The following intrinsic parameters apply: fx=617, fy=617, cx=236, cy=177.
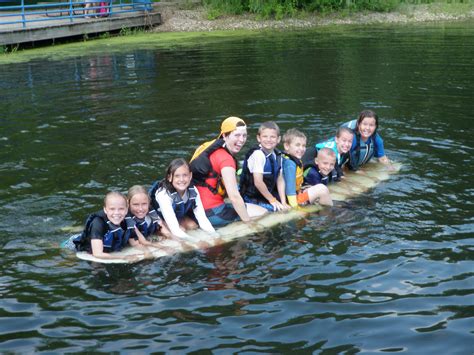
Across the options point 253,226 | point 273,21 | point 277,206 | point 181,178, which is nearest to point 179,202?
point 181,178

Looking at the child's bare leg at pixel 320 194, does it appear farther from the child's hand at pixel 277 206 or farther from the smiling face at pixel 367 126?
the smiling face at pixel 367 126

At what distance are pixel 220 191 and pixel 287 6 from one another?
25869 millimetres

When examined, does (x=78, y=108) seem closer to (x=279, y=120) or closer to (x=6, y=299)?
(x=279, y=120)

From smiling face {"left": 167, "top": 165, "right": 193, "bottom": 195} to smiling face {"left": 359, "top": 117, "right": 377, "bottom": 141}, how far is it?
369 centimetres

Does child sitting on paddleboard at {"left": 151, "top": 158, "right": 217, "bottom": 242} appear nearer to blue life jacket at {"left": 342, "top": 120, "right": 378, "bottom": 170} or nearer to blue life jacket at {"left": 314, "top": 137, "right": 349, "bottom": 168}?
blue life jacket at {"left": 314, "top": 137, "right": 349, "bottom": 168}

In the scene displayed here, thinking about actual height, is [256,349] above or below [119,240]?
below

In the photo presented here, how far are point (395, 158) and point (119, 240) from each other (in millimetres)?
5897

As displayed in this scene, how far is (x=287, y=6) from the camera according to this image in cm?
3284

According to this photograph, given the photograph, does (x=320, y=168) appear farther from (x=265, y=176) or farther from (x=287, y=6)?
(x=287, y=6)

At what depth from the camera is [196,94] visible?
55.3ft

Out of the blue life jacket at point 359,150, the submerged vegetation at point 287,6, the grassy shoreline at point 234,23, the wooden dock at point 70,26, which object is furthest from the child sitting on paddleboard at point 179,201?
the submerged vegetation at point 287,6

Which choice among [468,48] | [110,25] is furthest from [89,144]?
[110,25]

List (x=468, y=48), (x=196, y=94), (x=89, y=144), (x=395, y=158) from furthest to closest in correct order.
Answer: (x=468, y=48) < (x=196, y=94) < (x=89, y=144) < (x=395, y=158)

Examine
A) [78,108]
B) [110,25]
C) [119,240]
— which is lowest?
[119,240]
